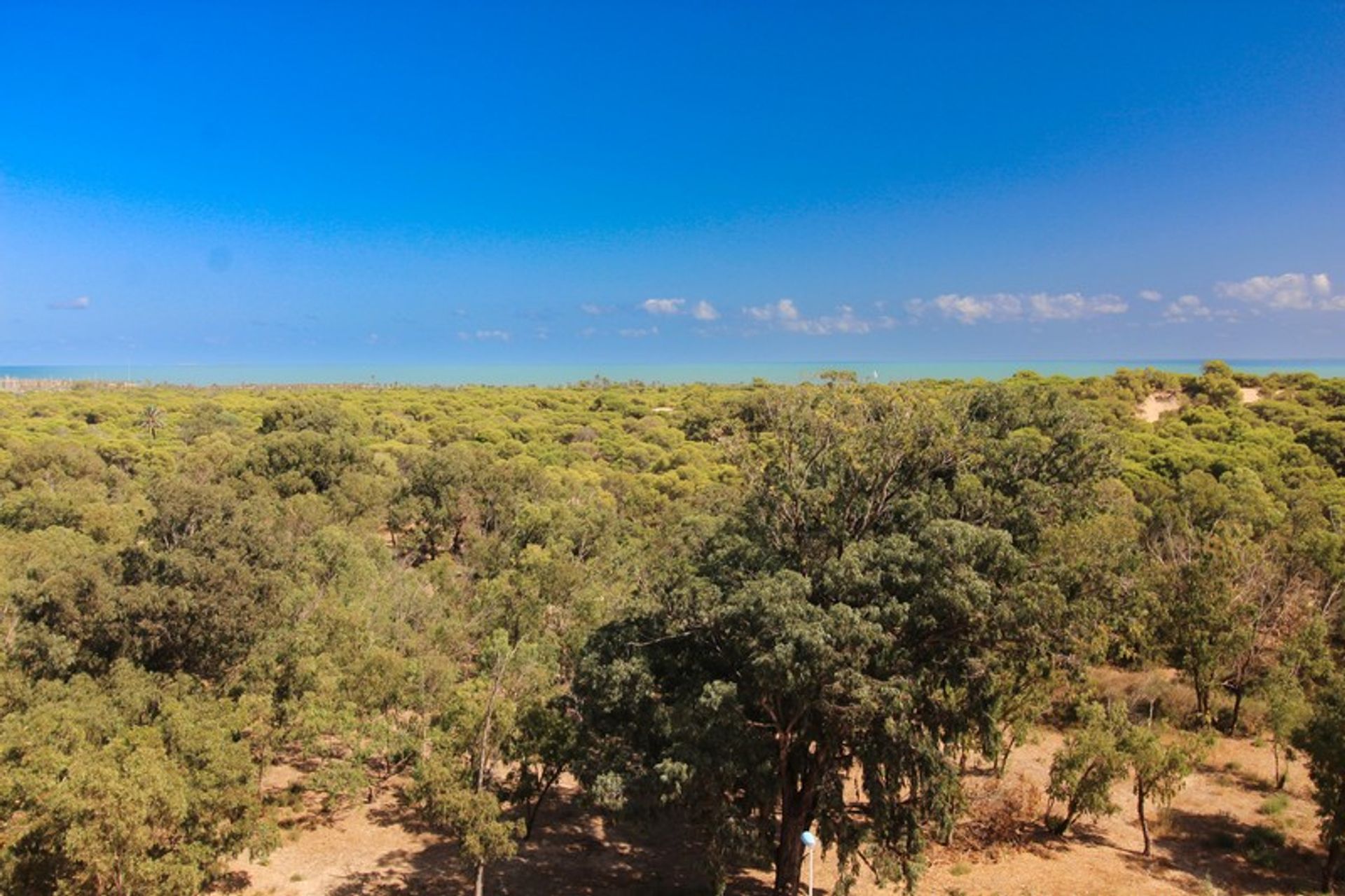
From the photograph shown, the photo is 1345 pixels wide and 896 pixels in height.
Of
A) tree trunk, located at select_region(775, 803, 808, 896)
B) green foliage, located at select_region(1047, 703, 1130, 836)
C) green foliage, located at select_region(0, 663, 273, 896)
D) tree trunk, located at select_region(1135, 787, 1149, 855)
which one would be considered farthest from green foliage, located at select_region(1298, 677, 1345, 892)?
green foliage, located at select_region(0, 663, 273, 896)

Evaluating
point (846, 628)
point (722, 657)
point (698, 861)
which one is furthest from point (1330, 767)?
point (698, 861)

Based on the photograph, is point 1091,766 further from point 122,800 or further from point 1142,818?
point 122,800

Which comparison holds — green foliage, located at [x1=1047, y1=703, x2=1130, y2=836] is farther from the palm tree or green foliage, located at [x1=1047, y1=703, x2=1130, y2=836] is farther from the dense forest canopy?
the palm tree

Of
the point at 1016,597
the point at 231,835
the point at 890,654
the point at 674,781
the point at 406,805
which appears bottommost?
the point at 406,805

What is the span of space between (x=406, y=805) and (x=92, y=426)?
65206 millimetres

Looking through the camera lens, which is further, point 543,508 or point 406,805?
point 543,508

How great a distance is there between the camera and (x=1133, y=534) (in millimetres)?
19891

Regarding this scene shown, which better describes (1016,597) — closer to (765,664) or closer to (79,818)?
(765,664)

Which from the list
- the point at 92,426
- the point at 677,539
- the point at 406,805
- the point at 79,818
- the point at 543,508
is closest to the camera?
the point at 79,818

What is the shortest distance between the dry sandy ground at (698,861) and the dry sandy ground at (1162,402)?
152 ft

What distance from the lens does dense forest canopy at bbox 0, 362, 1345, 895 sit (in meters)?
12.2

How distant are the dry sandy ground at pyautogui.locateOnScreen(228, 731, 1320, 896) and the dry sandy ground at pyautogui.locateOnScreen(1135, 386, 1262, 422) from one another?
152 ft

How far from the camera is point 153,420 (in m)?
70.5

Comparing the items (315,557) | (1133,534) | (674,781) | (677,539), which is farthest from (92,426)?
(1133,534)
